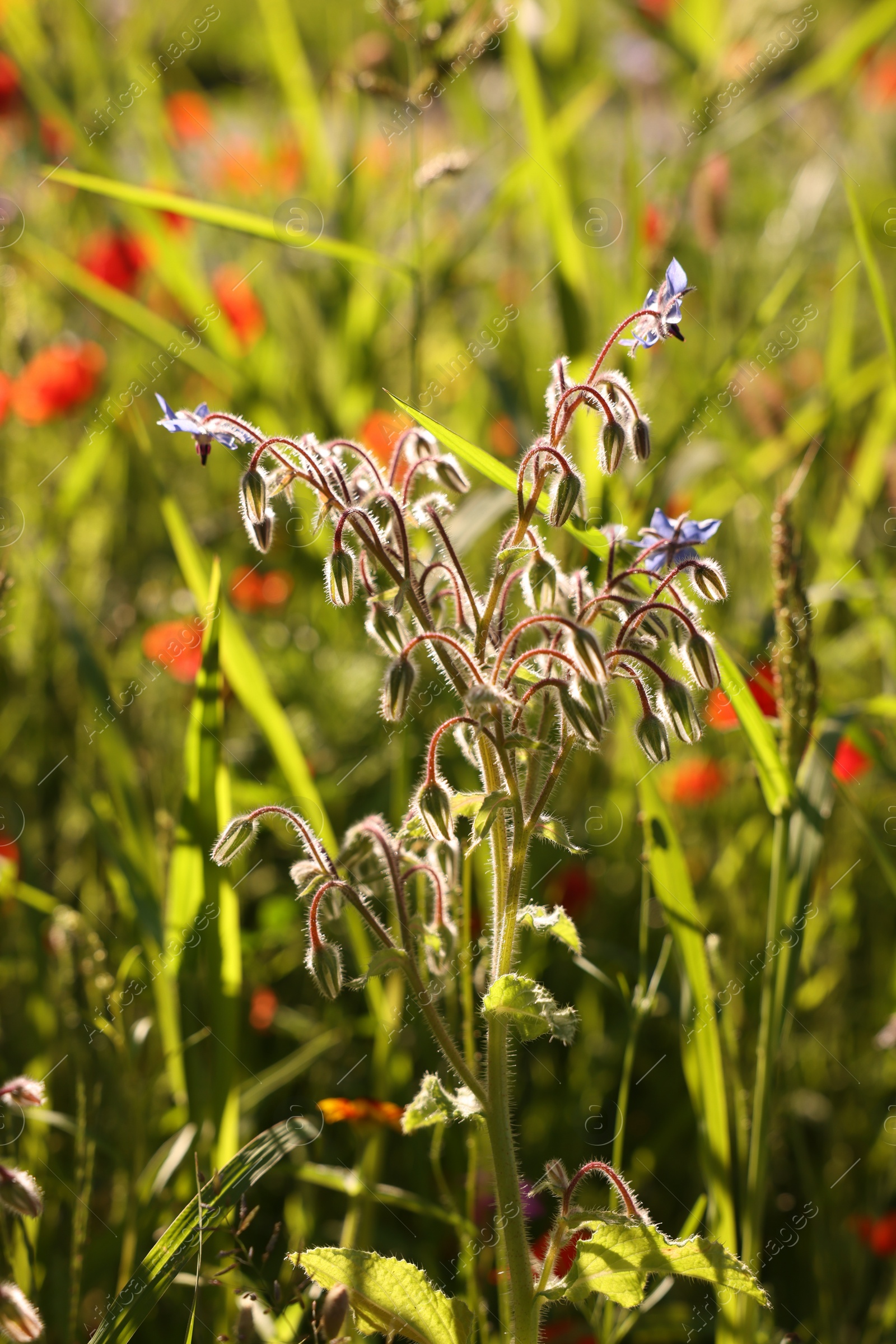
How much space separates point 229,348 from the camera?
125 inches

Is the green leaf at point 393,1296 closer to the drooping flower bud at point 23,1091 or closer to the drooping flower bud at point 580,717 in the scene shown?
the drooping flower bud at point 23,1091

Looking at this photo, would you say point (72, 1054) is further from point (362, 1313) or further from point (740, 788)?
point (740, 788)

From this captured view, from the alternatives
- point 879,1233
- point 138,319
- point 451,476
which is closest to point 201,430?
point 451,476

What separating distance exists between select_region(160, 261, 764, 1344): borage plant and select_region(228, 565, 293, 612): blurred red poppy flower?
162 centimetres

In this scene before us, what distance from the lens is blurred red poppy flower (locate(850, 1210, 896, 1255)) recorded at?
1.93m

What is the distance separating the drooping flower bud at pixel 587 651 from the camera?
3.91ft

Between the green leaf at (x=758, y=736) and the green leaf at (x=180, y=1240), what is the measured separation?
2.89 feet

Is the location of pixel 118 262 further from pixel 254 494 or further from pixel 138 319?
pixel 254 494

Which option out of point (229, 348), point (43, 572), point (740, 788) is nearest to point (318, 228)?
point (229, 348)

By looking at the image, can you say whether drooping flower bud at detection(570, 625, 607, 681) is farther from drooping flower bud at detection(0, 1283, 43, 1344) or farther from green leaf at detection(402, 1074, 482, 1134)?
drooping flower bud at detection(0, 1283, 43, 1344)

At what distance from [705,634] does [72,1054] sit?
140 cm

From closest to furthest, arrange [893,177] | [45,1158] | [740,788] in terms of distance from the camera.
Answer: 1. [45,1158]
2. [740,788]
3. [893,177]

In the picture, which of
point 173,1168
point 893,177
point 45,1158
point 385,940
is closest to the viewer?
point 385,940

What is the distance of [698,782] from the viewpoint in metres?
2.65
